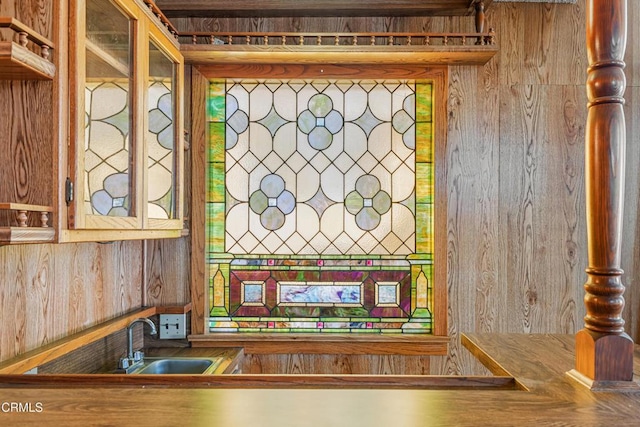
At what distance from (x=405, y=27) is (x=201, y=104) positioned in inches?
41.3

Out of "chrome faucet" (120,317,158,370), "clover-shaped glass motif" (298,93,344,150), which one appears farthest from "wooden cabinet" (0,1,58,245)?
"clover-shaped glass motif" (298,93,344,150)

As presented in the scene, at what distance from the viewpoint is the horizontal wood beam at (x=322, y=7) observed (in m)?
2.21

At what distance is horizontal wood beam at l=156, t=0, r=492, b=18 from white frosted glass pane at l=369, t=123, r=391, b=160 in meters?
0.53

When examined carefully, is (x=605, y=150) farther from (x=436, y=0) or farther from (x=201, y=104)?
(x=201, y=104)

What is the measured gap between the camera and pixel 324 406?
83cm

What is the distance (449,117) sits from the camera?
2.32 m

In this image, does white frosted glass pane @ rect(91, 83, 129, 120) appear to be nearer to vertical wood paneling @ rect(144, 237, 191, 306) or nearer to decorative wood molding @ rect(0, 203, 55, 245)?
decorative wood molding @ rect(0, 203, 55, 245)

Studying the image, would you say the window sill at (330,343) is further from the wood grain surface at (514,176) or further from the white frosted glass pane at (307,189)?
the white frosted glass pane at (307,189)

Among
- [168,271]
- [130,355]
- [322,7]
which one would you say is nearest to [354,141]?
[322,7]

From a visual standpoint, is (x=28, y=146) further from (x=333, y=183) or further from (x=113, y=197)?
(x=333, y=183)

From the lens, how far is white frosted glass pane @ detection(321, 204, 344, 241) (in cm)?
238

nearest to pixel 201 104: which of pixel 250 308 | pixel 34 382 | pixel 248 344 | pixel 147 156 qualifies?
pixel 147 156

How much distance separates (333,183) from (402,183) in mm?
338

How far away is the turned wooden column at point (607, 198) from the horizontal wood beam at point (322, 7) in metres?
1.34
